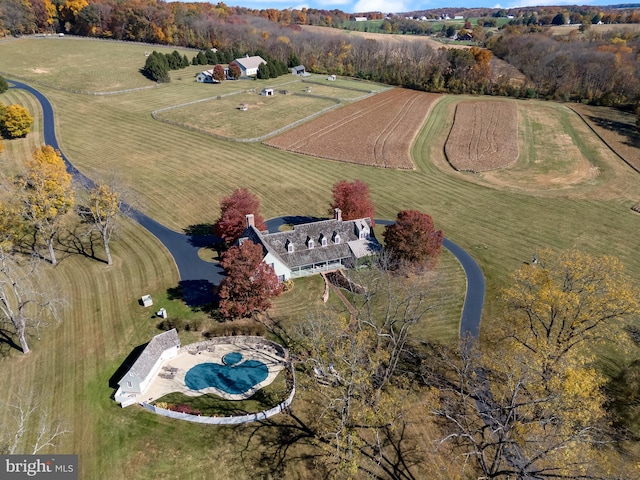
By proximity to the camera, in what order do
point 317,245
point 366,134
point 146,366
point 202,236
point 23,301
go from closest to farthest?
point 146,366, point 23,301, point 317,245, point 202,236, point 366,134

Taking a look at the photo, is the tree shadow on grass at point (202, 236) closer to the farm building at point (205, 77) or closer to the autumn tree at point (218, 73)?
the autumn tree at point (218, 73)

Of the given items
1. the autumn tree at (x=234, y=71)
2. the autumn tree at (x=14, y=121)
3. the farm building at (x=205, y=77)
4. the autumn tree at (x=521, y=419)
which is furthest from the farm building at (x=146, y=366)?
the autumn tree at (x=234, y=71)

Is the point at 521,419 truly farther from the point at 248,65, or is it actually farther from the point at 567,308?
the point at 248,65

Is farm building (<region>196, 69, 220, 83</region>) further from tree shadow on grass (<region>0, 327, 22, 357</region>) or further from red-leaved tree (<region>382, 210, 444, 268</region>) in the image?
tree shadow on grass (<region>0, 327, 22, 357</region>)

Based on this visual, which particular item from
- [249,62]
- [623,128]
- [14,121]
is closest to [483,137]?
[623,128]

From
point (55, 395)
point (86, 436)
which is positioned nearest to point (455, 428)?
point (86, 436)

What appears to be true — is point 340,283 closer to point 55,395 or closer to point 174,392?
point 174,392
